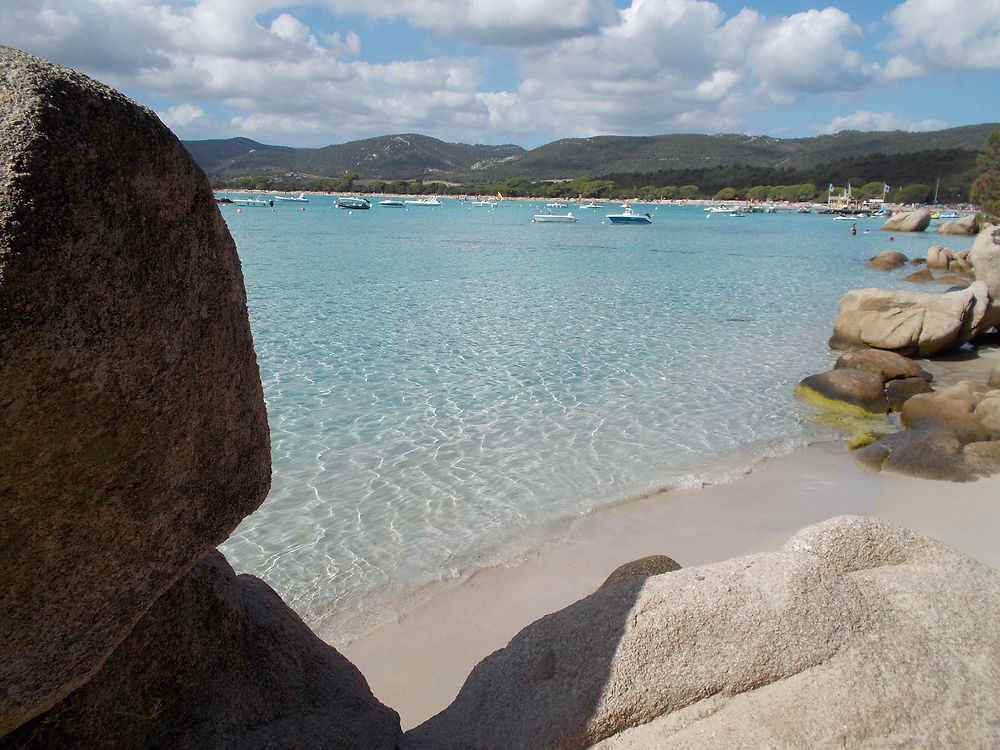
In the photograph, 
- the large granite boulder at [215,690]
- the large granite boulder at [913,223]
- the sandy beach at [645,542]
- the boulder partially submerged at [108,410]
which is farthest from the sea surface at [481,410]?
the large granite boulder at [913,223]

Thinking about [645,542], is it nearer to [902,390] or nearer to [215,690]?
[215,690]

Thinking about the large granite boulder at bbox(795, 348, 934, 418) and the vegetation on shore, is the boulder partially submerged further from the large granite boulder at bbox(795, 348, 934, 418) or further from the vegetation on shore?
the vegetation on shore

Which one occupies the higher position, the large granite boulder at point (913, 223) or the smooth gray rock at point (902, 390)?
the smooth gray rock at point (902, 390)

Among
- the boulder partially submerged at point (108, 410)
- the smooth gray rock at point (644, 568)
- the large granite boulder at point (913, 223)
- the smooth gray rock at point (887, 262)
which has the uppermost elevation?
the boulder partially submerged at point (108, 410)

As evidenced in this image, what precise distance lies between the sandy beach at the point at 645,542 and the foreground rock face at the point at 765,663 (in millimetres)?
2081

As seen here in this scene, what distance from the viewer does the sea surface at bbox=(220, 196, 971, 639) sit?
22.1 ft

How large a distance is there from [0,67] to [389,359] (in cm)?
1194

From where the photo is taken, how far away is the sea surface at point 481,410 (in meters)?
6.75

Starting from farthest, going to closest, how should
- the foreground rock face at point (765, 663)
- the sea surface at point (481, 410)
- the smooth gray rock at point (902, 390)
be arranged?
1. the smooth gray rock at point (902, 390)
2. the sea surface at point (481, 410)
3. the foreground rock face at point (765, 663)

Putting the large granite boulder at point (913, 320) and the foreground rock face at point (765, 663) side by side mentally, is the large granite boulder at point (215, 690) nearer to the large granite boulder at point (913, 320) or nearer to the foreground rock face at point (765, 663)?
the foreground rock face at point (765, 663)

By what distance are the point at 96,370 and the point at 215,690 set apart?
1364mm

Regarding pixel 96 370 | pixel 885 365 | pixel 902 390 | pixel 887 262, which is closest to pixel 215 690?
pixel 96 370

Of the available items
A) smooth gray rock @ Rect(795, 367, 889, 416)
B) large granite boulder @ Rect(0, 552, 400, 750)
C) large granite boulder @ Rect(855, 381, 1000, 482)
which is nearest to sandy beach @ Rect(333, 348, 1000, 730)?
large granite boulder @ Rect(855, 381, 1000, 482)

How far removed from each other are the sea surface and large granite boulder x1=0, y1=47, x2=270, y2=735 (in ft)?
12.7
